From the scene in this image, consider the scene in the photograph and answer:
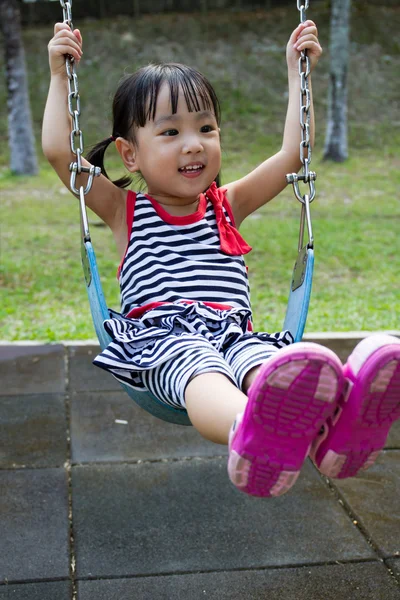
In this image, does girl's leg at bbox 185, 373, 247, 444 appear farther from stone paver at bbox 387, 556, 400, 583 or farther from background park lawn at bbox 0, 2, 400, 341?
background park lawn at bbox 0, 2, 400, 341

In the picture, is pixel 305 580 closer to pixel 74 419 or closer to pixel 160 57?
pixel 74 419

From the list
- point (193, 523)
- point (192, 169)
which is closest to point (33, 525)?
point (193, 523)

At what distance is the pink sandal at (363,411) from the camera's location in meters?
1.50

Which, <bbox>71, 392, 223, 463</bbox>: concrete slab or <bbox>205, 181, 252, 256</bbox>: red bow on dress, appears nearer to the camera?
<bbox>205, 181, 252, 256</bbox>: red bow on dress

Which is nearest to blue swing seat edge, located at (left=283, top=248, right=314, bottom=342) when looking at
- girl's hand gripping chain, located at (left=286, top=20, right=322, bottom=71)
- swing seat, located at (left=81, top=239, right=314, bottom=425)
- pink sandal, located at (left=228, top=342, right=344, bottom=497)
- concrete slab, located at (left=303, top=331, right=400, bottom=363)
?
swing seat, located at (left=81, top=239, right=314, bottom=425)

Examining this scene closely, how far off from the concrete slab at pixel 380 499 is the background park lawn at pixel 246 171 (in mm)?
1725

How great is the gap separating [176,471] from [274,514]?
45 cm

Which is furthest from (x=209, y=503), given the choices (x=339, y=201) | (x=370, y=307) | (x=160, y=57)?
(x=160, y=57)

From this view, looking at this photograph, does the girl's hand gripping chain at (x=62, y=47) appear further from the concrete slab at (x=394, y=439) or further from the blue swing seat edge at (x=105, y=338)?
the concrete slab at (x=394, y=439)

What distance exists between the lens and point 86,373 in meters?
3.89

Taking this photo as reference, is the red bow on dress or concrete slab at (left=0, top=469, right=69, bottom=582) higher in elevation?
the red bow on dress

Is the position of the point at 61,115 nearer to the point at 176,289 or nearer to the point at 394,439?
the point at 176,289

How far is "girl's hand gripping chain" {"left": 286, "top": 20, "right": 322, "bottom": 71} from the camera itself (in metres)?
2.26

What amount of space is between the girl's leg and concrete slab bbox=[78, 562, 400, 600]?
0.74 metres
